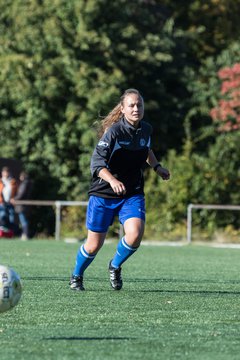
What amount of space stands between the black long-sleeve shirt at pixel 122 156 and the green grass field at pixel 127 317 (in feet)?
3.49

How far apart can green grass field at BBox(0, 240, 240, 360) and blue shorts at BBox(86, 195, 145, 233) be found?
0.68 meters

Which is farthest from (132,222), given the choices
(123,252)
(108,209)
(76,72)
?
(76,72)

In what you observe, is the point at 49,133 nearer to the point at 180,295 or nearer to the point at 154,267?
the point at 154,267

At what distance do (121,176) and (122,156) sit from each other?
208 millimetres

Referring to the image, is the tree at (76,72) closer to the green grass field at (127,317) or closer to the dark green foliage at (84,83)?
the dark green foliage at (84,83)

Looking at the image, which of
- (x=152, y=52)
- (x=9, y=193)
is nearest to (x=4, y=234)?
(x=9, y=193)

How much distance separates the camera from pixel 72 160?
34.6 metres

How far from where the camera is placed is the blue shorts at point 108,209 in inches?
431

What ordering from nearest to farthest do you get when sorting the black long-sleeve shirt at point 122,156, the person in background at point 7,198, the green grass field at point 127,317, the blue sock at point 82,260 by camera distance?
the green grass field at point 127,317 < the black long-sleeve shirt at point 122,156 < the blue sock at point 82,260 < the person in background at point 7,198

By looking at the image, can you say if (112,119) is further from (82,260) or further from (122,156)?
(82,260)

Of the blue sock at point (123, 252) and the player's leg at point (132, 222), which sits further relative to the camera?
the blue sock at point (123, 252)

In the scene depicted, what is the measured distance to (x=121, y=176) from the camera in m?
10.9

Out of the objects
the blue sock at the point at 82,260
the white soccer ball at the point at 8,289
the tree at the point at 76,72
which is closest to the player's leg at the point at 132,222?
the blue sock at the point at 82,260

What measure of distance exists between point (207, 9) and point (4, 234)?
11.8 meters
